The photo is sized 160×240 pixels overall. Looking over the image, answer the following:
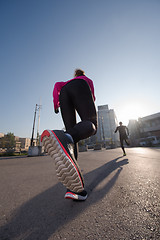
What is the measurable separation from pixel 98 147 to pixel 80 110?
41.2 feet

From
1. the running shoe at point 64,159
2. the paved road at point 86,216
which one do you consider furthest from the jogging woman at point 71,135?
the paved road at point 86,216

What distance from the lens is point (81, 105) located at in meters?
1.13

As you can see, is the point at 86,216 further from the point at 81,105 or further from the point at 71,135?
the point at 81,105

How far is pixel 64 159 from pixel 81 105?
57 centimetres

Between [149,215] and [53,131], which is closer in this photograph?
[149,215]

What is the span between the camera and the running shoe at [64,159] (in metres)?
0.77

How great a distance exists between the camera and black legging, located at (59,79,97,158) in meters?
0.97

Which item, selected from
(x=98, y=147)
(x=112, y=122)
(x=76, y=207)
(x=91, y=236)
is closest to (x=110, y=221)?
(x=91, y=236)

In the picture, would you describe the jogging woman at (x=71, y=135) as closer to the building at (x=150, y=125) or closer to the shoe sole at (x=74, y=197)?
the shoe sole at (x=74, y=197)

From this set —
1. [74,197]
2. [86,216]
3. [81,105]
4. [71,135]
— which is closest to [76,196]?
[74,197]

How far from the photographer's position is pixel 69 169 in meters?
0.76

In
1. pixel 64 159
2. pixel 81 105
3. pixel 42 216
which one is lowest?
pixel 42 216

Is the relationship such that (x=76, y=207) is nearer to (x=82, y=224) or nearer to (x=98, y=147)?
(x=82, y=224)

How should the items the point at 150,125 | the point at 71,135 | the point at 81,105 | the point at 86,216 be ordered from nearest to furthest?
1. the point at 86,216
2. the point at 71,135
3. the point at 81,105
4. the point at 150,125
